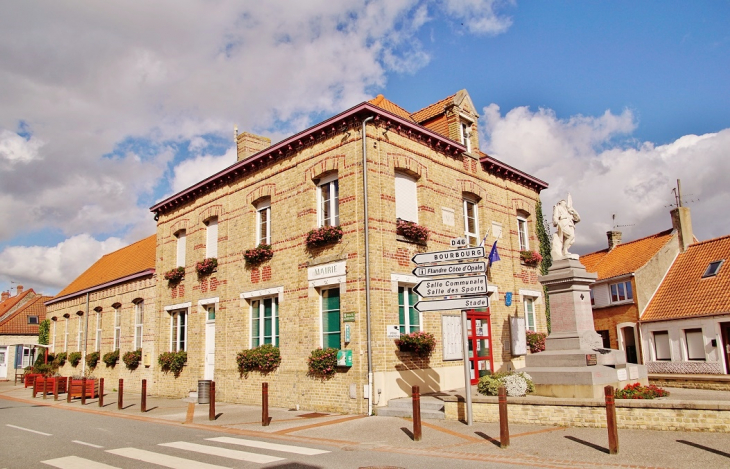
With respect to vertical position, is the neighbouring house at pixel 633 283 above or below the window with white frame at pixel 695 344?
above

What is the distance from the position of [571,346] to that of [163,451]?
8.79 meters

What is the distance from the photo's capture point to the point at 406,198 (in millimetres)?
15422

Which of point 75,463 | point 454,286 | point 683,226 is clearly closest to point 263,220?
point 454,286

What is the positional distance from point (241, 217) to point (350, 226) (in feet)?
17.6

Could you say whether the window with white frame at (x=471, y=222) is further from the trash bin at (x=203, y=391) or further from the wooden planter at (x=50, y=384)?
the wooden planter at (x=50, y=384)

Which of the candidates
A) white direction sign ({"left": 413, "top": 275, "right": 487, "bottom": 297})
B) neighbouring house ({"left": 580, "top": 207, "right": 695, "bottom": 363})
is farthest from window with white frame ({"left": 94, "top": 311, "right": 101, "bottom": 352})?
neighbouring house ({"left": 580, "top": 207, "right": 695, "bottom": 363})

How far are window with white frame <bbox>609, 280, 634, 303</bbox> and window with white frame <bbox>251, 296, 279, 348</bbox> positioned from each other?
56.8 feet

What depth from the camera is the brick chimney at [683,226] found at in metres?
26.3

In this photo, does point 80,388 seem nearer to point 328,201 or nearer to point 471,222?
point 328,201

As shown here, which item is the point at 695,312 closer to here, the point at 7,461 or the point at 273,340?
the point at 273,340

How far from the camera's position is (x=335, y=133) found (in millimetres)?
15164

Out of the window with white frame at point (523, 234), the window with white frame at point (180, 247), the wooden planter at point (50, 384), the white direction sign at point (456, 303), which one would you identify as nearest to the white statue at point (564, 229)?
the white direction sign at point (456, 303)

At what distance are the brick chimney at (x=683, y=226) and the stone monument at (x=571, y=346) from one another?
51.4 ft

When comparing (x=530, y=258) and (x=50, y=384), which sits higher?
(x=530, y=258)
